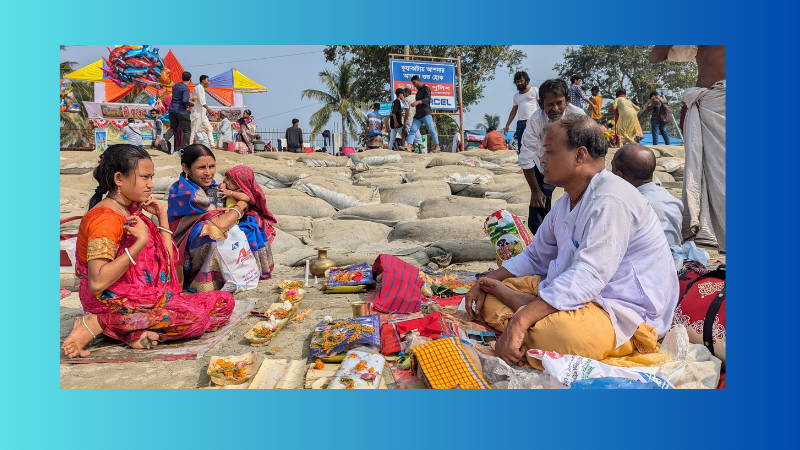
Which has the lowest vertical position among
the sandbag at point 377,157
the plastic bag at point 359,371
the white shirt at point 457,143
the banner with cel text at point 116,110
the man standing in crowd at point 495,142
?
the plastic bag at point 359,371

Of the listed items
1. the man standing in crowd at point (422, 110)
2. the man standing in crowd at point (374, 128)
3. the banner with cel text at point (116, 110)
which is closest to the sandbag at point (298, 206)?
the man standing in crowd at point (422, 110)

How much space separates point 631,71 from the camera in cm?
1118

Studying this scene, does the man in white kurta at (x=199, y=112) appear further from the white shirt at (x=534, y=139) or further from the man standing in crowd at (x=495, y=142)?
the white shirt at (x=534, y=139)

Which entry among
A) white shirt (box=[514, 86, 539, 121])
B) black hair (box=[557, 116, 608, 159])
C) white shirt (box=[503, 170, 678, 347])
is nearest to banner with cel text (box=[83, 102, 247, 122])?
white shirt (box=[514, 86, 539, 121])

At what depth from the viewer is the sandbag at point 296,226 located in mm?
6090

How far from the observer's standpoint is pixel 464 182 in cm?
848

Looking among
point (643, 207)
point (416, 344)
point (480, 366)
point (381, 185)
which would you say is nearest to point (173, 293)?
point (416, 344)

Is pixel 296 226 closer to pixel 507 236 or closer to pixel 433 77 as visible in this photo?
pixel 507 236

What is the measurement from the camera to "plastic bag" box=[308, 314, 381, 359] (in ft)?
8.18

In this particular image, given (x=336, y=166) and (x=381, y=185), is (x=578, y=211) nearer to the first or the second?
(x=381, y=185)

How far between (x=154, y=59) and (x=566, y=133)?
14.2 metres

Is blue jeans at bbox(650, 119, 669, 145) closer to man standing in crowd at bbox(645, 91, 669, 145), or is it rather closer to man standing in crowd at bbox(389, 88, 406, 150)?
man standing in crowd at bbox(645, 91, 669, 145)

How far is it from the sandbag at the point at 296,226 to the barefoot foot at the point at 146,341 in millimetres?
3313

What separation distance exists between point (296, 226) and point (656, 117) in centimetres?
906
